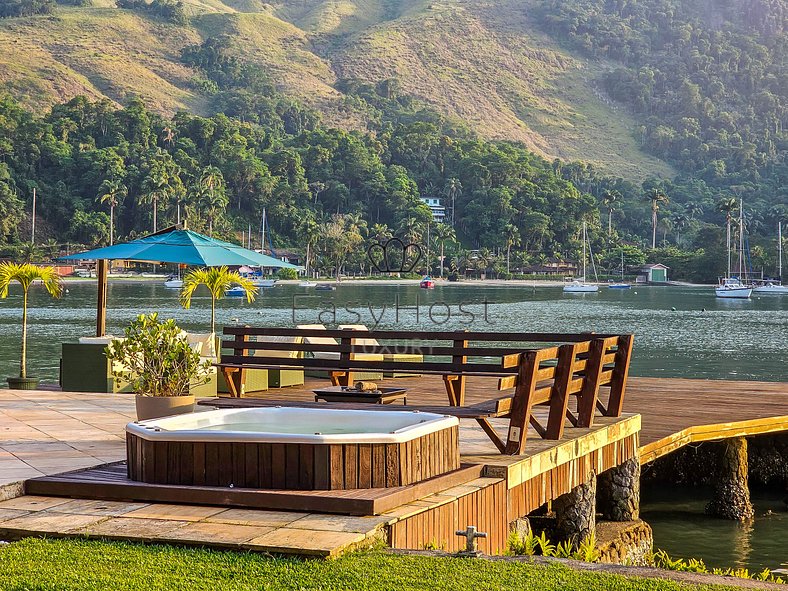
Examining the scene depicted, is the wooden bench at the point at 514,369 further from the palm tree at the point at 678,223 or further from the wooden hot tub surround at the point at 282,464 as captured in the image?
the palm tree at the point at 678,223

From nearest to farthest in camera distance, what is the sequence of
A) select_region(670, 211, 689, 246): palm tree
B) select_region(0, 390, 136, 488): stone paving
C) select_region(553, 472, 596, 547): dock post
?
select_region(0, 390, 136, 488): stone paving
select_region(553, 472, 596, 547): dock post
select_region(670, 211, 689, 246): palm tree

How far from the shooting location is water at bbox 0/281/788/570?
1045cm

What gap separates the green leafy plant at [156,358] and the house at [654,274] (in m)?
138

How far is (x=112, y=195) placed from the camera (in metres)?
120

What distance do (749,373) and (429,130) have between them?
131 meters

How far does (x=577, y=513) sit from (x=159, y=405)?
11.2 feet

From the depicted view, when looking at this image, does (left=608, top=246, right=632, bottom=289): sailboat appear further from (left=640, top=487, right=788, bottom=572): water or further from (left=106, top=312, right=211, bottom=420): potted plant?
(left=106, top=312, right=211, bottom=420): potted plant

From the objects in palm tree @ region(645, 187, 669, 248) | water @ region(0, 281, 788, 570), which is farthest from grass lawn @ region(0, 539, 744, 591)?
palm tree @ region(645, 187, 669, 248)

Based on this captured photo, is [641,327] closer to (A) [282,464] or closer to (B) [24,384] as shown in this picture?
(B) [24,384]

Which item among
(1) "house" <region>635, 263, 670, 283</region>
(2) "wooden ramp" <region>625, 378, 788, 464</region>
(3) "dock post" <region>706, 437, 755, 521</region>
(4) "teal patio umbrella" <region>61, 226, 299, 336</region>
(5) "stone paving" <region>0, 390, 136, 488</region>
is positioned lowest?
(3) "dock post" <region>706, 437, 755, 521</region>

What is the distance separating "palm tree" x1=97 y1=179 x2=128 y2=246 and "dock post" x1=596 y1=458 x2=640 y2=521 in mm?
115078

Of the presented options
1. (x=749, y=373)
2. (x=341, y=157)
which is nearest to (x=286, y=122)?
(x=341, y=157)

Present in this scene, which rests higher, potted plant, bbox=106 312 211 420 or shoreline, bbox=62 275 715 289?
shoreline, bbox=62 275 715 289

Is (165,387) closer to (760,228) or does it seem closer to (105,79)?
(760,228)
